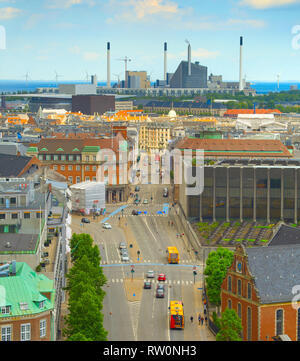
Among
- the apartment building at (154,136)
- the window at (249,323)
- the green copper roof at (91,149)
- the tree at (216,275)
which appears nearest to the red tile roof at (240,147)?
the green copper roof at (91,149)

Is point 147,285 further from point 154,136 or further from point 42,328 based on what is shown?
point 154,136

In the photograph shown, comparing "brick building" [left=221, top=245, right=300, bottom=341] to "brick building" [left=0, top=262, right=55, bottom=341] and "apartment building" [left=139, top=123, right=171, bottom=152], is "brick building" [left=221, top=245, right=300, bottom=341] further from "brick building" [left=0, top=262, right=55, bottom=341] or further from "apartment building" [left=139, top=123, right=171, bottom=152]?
"apartment building" [left=139, top=123, right=171, bottom=152]

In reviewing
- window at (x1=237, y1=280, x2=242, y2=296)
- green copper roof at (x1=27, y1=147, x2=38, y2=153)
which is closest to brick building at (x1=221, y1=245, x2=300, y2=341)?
window at (x1=237, y1=280, x2=242, y2=296)

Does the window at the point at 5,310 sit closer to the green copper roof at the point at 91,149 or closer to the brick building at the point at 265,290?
the brick building at the point at 265,290

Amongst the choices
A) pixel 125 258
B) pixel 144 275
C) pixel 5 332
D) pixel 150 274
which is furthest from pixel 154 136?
pixel 5 332
